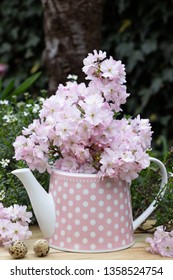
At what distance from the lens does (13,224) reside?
1192mm

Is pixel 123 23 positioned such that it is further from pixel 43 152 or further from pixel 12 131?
pixel 43 152

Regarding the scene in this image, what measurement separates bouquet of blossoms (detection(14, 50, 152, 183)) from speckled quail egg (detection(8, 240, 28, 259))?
0.48 feet

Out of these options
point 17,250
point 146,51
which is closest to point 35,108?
point 17,250

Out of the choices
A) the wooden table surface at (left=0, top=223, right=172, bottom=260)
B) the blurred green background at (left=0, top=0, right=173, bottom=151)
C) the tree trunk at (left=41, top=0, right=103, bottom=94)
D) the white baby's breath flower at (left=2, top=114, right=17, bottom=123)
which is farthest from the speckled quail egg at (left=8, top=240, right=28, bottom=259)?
the blurred green background at (left=0, top=0, right=173, bottom=151)

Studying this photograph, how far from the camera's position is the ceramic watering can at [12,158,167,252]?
115 centimetres

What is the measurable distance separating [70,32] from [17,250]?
1124 mm

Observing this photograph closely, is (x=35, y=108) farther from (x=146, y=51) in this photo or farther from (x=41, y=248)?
(x=146, y=51)

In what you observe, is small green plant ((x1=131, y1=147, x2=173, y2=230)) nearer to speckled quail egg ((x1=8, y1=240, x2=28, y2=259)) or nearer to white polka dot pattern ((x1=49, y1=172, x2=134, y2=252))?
white polka dot pattern ((x1=49, y1=172, x2=134, y2=252))

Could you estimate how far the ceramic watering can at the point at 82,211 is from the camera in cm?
115

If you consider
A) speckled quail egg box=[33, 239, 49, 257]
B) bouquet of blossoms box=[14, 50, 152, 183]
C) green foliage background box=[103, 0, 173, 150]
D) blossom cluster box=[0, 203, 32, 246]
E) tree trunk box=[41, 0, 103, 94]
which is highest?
green foliage background box=[103, 0, 173, 150]

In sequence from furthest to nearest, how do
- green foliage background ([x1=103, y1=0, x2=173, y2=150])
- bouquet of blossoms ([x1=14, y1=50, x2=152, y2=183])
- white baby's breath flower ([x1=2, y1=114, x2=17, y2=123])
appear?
green foliage background ([x1=103, y1=0, x2=173, y2=150])
white baby's breath flower ([x1=2, y1=114, x2=17, y2=123])
bouquet of blossoms ([x1=14, y1=50, x2=152, y2=183])

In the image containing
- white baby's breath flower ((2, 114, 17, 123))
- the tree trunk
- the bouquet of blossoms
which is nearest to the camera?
the bouquet of blossoms

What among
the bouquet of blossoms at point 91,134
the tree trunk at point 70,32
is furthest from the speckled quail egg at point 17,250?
the tree trunk at point 70,32

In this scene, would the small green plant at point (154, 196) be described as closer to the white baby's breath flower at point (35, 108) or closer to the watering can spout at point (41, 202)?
the watering can spout at point (41, 202)
